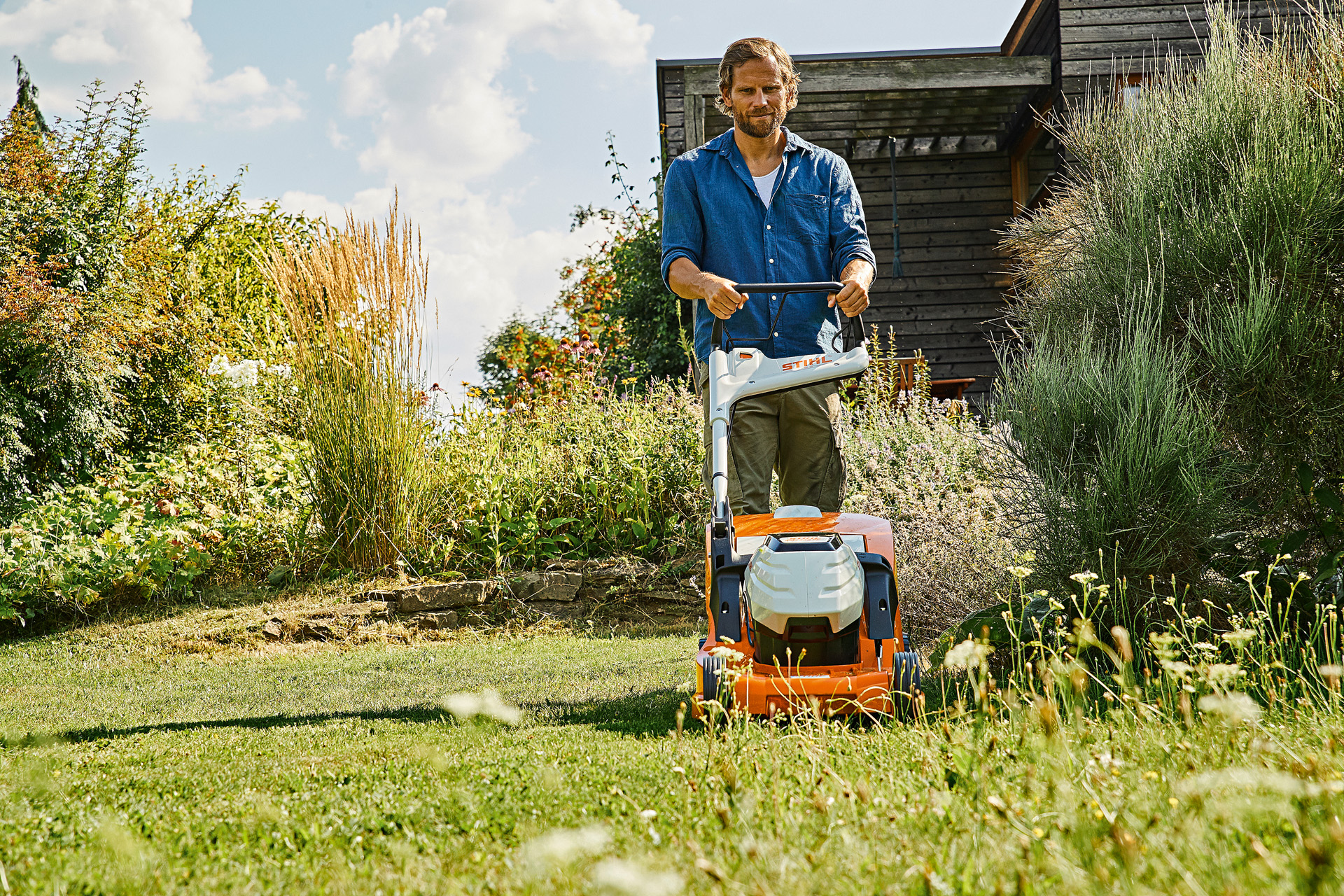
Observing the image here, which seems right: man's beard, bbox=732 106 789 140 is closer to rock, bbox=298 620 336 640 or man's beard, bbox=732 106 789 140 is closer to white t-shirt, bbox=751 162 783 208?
white t-shirt, bbox=751 162 783 208

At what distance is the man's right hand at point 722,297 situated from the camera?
263 centimetres

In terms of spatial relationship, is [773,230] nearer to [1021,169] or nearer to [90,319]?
[90,319]

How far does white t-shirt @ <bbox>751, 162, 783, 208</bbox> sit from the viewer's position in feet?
10.2

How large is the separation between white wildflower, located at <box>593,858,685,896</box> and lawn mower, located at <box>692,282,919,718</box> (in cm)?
102

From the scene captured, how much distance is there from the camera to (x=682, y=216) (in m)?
3.09

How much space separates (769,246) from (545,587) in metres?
2.88

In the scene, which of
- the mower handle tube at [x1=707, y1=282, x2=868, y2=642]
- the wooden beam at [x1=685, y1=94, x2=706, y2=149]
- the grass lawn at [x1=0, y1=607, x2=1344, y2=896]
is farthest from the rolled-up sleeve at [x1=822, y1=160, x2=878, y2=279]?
the wooden beam at [x1=685, y1=94, x2=706, y2=149]

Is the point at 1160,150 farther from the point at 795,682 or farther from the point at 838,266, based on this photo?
the point at 795,682

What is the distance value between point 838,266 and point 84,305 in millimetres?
5327

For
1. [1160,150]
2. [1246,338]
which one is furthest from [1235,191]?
[1246,338]

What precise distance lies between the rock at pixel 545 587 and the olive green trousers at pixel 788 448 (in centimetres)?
249

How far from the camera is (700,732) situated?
2.40 meters

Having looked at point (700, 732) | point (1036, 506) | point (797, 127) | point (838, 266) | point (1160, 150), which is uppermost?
point (797, 127)

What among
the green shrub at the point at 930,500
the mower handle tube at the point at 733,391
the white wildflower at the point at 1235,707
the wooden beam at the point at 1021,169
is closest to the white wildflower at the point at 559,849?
the white wildflower at the point at 1235,707
